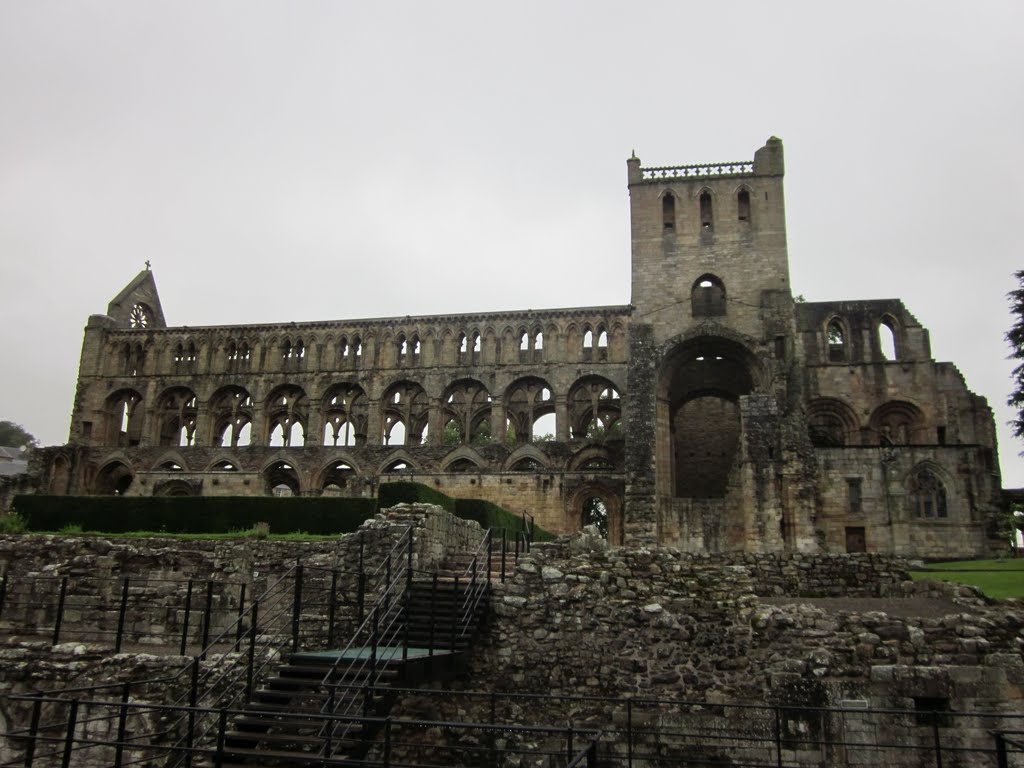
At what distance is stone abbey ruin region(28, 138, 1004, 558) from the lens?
1320 inches

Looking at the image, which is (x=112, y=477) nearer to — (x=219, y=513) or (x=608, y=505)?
(x=219, y=513)

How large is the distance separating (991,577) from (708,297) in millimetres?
19841

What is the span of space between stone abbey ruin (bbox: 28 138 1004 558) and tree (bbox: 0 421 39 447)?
58117 millimetres

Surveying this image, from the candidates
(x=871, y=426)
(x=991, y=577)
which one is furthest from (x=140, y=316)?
(x=991, y=577)

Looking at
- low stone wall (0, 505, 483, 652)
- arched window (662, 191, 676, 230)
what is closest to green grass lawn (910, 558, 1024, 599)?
low stone wall (0, 505, 483, 652)

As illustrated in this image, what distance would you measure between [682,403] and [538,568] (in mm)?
24917

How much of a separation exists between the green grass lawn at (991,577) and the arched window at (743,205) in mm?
18444

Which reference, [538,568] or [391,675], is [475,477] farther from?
[391,675]

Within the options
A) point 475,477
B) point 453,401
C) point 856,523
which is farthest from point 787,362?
point 453,401

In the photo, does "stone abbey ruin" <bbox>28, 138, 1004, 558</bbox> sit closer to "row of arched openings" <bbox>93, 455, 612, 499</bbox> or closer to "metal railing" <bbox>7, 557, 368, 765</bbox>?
"row of arched openings" <bbox>93, 455, 612, 499</bbox>

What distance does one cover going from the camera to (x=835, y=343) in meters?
42.2

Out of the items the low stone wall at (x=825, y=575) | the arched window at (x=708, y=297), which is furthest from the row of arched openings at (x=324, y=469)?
the low stone wall at (x=825, y=575)

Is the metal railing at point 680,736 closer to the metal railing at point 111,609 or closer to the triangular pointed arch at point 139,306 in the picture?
the metal railing at point 111,609

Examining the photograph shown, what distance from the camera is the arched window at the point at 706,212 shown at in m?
38.2
